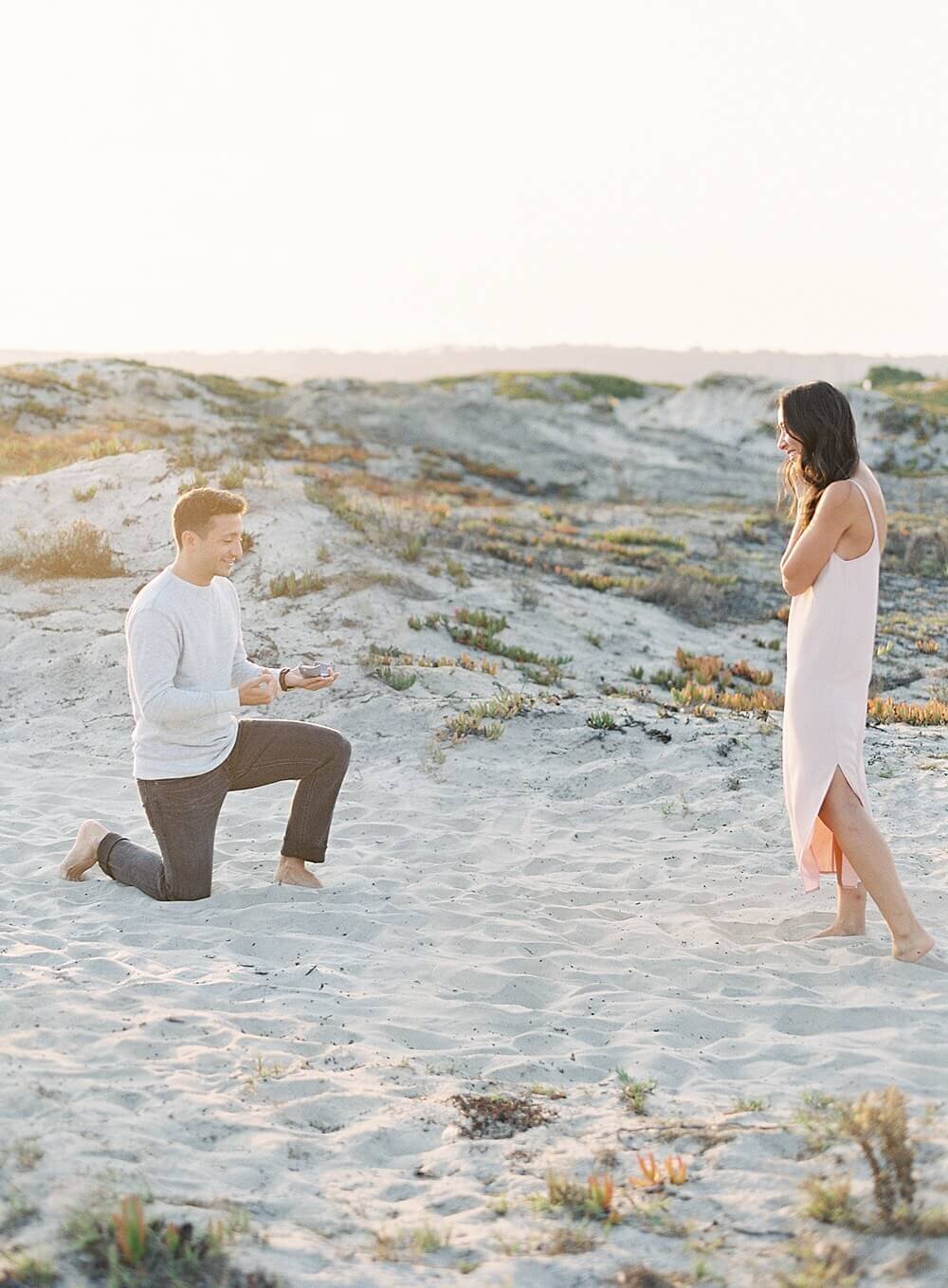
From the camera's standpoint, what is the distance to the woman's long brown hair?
499 centimetres

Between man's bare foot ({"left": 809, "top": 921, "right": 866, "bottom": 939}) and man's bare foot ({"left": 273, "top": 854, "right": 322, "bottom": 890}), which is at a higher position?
man's bare foot ({"left": 809, "top": 921, "right": 866, "bottom": 939})

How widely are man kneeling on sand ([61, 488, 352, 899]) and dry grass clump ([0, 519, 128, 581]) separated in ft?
24.9

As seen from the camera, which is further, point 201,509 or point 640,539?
point 640,539

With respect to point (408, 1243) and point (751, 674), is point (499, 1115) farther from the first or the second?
point (751, 674)

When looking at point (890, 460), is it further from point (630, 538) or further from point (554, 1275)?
point (554, 1275)

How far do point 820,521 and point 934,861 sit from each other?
274cm

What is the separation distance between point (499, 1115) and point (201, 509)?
3058mm

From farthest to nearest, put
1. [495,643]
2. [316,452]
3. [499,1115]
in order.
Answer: [316,452]
[495,643]
[499,1115]

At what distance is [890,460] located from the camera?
41781mm

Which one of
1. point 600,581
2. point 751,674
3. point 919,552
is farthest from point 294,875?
point 919,552

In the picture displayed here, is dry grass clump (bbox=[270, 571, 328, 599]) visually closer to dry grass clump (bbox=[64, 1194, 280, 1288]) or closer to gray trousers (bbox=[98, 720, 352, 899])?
gray trousers (bbox=[98, 720, 352, 899])

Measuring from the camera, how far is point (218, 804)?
6027mm

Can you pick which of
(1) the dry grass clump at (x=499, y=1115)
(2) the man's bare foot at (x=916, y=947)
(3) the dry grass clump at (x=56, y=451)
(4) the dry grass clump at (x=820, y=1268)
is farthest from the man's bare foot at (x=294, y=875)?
(3) the dry grass clump at (x=56, y=451)

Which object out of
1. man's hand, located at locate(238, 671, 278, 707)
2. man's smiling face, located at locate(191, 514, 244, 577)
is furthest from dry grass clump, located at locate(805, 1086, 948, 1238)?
man's smiling face, located at locate(191, 514, 244, 577)
